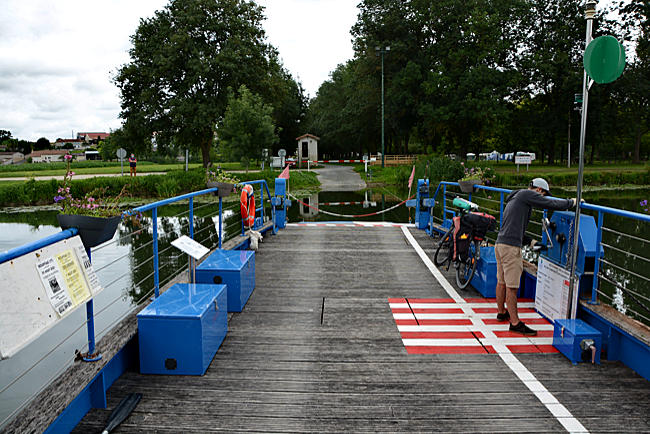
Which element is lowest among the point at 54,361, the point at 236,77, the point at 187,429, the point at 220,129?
the point at 54,361

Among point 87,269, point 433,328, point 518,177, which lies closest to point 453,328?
point 433,328

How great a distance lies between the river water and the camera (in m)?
6.07

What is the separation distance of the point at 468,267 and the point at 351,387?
3.22 m

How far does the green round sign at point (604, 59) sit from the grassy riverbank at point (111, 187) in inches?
915

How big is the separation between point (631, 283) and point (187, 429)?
36.3 feet

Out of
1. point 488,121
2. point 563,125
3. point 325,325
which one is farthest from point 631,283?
point 563,125

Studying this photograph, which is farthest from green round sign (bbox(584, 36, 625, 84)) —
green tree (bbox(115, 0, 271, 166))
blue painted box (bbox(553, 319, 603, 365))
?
green tree (bbox(115, 0, 271, 166))

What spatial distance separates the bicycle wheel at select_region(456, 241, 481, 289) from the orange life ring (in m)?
3.63

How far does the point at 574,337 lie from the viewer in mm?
4020

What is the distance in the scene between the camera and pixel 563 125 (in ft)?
155

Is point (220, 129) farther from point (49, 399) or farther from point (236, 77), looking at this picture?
point (49, 399)

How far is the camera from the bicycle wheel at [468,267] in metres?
6.13

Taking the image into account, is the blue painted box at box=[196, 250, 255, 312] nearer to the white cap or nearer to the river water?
the river water

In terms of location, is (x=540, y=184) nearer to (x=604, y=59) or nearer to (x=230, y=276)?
(x=604, y=59)
